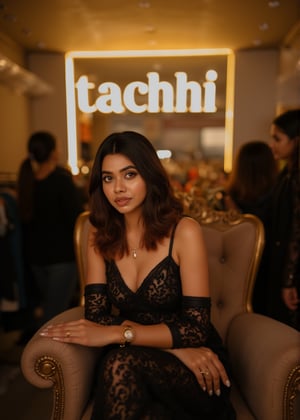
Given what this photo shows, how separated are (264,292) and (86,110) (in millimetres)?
1492

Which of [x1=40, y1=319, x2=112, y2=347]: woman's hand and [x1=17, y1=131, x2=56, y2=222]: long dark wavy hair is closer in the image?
[x1=40, y1=319, x2=112, y2=347]: woman's hand

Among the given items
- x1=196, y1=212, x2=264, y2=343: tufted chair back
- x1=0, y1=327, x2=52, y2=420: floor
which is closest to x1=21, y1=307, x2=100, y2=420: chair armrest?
x1=196, y1=212, x2=264, y2=343: tufted chair back

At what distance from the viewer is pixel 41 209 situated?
7.37 ft

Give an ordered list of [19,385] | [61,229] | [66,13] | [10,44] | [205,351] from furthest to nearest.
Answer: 1. [10,44]
2. [66,13]
3. [61,229]
4. [19,385]
5. [205,351]

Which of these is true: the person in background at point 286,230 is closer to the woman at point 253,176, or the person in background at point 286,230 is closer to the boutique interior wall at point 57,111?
the woman at point 253,176

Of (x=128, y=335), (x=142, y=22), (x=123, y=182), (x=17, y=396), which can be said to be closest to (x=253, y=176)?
(x=123, y=182)

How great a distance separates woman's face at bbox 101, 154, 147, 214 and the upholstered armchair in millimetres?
436

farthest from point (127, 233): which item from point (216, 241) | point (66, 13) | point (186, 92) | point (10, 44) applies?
point (10, 44)

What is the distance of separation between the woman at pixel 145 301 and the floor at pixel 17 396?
852 mm

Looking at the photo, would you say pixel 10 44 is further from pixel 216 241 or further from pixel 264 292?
pixel 264 292

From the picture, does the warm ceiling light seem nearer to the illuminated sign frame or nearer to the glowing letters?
the illuminated sign frame

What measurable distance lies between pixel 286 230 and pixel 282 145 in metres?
0.45

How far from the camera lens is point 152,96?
1771 mm

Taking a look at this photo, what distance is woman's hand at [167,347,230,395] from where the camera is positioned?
1.12 metres
